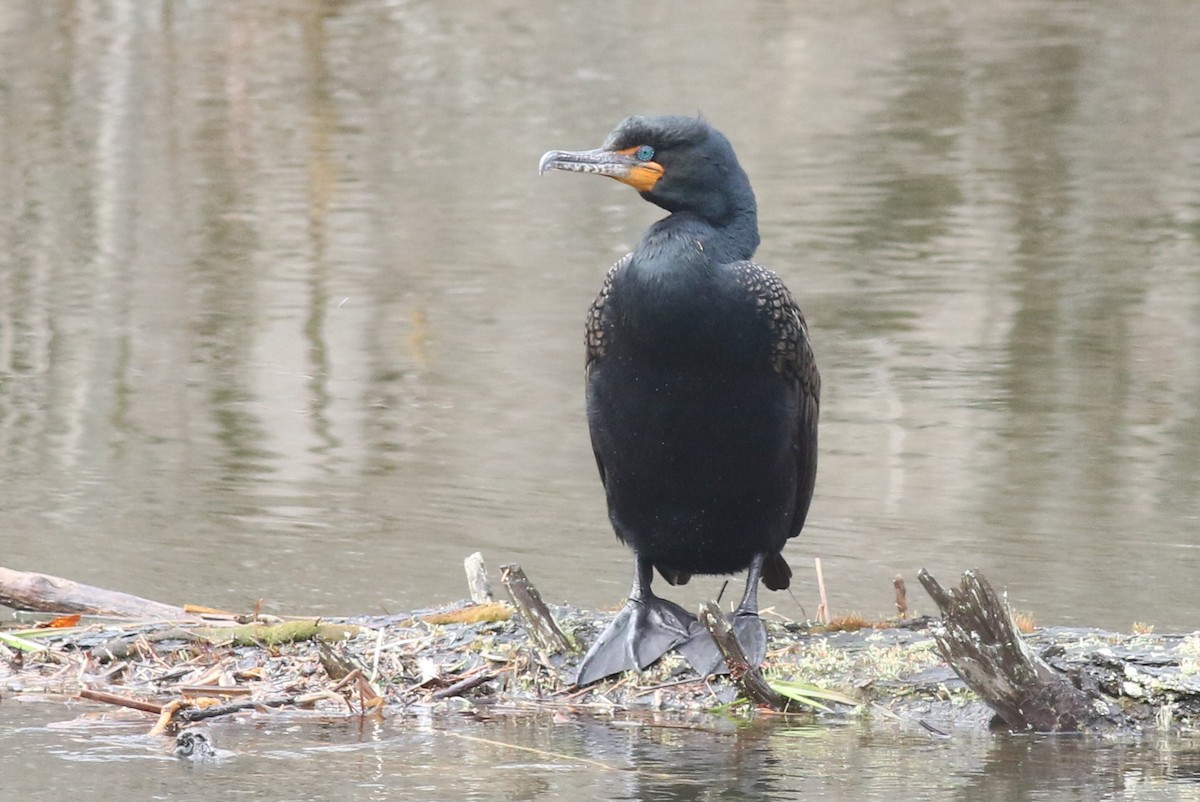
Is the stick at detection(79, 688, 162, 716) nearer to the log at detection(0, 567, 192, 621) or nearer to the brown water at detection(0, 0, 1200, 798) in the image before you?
the brown water at detection(0, 0, 1200, 798)

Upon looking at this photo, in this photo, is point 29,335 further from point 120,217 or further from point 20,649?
point 20,649

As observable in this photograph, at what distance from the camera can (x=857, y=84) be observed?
22266 mm

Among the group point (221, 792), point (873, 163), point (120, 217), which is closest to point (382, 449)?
point (221, 792)

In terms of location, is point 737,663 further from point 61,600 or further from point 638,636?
point 61,600

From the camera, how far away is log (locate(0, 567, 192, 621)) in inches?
229

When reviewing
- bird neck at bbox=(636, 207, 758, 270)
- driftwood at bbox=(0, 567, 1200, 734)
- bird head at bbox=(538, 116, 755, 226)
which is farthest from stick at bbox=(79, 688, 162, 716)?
bird head at bbox=(538, 116, 755, 226)

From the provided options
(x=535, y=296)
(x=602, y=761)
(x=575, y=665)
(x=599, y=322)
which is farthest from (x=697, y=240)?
(x=535, y=296)

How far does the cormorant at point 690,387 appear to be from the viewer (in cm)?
514

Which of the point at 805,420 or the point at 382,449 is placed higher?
the point at 805,420

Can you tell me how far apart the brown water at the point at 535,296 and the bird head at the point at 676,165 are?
1448 mm

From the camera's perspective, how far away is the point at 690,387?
5199 mm

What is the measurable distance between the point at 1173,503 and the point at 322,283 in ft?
23.4

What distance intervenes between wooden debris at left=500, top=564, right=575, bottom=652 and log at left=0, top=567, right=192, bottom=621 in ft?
3.96

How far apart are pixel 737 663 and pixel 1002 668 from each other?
64 cm
